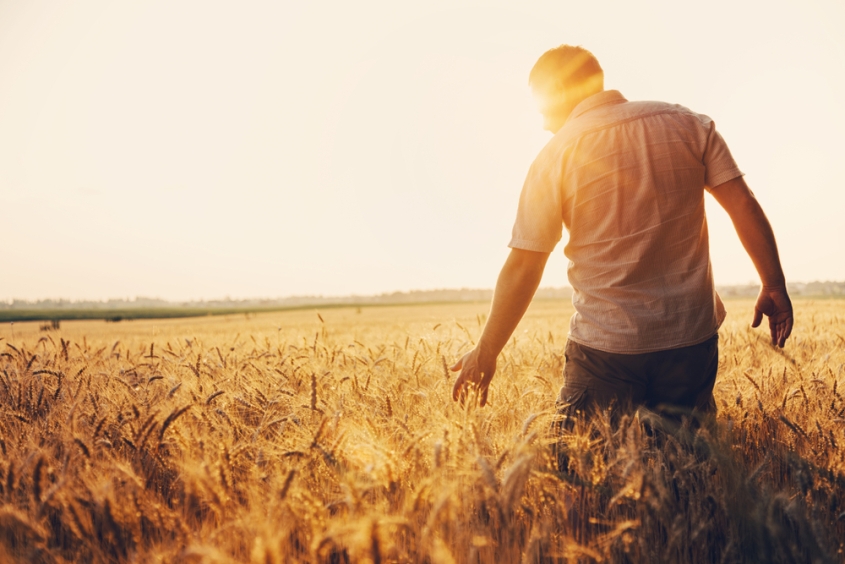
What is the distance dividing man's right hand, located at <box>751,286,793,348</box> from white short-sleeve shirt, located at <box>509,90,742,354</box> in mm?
343

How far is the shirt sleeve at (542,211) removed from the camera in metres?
2.09

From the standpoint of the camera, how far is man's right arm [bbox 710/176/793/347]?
213 cm

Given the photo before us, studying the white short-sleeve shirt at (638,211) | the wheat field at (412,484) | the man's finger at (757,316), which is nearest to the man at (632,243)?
the white short-sleeve shirt at (638,211)

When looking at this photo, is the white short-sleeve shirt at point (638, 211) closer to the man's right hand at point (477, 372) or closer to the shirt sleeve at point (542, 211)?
the shirt sleeve at point (542, 211)

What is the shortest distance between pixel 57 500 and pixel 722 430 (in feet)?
8.12

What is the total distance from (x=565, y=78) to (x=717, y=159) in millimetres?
789

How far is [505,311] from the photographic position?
6.98 ft

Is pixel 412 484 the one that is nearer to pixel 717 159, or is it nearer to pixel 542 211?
pixel 542 211

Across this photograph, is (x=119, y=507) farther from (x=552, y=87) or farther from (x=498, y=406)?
(x=552, y=87)

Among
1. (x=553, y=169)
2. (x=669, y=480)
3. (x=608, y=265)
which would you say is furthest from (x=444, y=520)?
(x=553, y=169)

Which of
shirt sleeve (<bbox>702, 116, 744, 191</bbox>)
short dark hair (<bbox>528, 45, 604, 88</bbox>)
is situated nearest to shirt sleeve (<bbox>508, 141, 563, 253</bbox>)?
short dark hair (<bbox>528, 45, 604, 88</bbox>)

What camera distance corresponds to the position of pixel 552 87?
7.50 feet

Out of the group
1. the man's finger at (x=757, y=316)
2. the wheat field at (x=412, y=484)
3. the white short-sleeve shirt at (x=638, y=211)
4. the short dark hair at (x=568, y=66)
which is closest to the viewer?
the wheat field at (x=412, y=484)

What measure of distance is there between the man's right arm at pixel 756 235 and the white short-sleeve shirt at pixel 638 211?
87 millimetres
